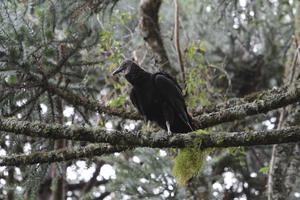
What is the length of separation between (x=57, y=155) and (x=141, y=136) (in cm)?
68

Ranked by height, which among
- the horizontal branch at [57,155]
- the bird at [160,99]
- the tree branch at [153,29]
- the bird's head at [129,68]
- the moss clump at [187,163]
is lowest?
the moss clump at [187,163]

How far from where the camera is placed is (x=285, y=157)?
5758 mm

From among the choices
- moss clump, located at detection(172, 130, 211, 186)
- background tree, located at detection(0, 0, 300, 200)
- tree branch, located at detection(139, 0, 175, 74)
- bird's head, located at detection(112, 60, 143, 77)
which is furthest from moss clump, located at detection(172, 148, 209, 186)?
tree branch, located at detection(139, 0, 175, 74)

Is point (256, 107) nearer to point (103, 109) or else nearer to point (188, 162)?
point (188, 162)

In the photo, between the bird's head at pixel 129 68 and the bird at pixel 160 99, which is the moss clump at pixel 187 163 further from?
the bird's head at pixel 129 68

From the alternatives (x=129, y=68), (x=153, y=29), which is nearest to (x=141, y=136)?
(x=129, y=68)

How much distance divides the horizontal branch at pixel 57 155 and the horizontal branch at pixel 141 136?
0.23 m

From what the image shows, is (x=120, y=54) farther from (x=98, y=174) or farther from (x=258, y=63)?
(x=258, y=63)

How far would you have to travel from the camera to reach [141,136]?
3.47m

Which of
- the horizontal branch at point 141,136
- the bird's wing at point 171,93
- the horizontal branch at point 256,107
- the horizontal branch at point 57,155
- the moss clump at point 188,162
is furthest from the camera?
the bird's wing at point 171,93

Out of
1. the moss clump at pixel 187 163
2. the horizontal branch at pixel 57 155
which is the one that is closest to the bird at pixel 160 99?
the moss clump at pixel 187 163

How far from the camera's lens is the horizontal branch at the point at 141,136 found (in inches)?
130

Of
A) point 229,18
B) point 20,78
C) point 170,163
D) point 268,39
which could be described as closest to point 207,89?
point 170,163

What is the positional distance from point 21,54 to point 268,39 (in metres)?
5.42
